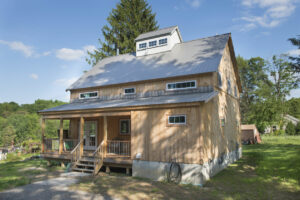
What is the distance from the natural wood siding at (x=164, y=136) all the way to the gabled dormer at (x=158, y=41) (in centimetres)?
789

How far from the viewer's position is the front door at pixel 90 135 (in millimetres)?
14880

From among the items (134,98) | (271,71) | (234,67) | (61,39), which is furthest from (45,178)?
(271,71)

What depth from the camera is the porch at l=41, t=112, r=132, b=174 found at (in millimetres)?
11422

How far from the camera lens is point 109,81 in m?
15.1

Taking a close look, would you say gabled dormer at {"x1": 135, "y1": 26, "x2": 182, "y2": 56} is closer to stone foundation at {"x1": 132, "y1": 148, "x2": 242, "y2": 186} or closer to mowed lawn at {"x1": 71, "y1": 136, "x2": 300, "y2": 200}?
stone foundation at {"x1": 132, "y1": 148, "x2": 242, "y2": 186}

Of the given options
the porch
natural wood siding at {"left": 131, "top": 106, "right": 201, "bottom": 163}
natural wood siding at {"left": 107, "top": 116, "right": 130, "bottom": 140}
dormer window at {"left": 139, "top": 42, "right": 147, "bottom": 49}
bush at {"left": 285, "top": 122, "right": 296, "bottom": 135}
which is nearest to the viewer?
natural wood siding at {"left": 131, "top": 106, "right": 201, "bottom": 163}

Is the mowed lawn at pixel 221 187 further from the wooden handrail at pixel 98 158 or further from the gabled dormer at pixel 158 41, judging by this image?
the gabled dormer at pixel 158 41

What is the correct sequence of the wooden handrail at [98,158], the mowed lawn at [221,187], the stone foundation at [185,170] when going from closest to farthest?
the mowed lawn at [221,187] < the stone foundation at [185,170] < the wooden handrail at [98,158]

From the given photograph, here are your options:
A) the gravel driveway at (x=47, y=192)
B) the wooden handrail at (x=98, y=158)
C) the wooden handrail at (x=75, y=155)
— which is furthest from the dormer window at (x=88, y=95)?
the gravel driveway at (x=47, y=192)

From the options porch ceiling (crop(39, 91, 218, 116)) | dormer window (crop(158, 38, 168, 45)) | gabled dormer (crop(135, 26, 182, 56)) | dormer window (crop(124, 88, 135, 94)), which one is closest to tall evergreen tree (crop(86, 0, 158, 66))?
gabled dormer (crop(135, 26, 182, 56))

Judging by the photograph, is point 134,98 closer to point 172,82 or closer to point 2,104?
point 172,82

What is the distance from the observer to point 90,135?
15.1 meters

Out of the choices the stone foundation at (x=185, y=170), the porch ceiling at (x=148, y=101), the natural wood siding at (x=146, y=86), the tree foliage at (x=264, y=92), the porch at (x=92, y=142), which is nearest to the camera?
the stone foundation at (x=185, y=170)

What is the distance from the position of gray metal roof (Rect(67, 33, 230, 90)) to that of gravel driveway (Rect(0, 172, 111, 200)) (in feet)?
24.7
